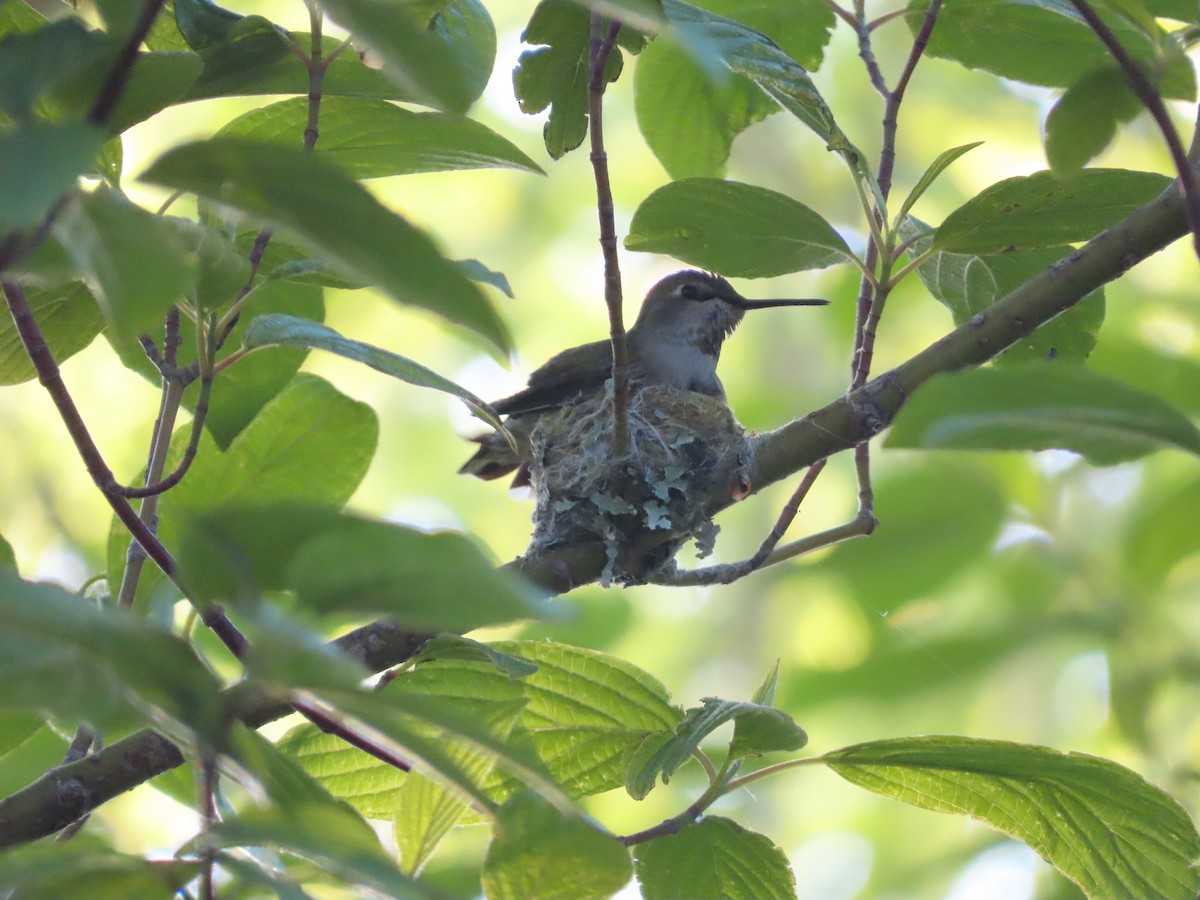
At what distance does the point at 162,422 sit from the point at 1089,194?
1.38 m

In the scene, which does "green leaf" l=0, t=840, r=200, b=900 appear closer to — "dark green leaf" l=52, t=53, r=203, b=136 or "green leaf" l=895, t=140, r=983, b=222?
"dark green leaf" l=52, t=53, r=203, b=136

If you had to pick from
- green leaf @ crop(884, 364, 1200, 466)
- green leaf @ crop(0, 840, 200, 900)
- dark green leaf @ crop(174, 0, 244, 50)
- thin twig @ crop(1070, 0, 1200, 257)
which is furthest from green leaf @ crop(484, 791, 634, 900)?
dark green leaf @ crop(174, 0, 244, 50)

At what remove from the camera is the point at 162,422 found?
1731mm

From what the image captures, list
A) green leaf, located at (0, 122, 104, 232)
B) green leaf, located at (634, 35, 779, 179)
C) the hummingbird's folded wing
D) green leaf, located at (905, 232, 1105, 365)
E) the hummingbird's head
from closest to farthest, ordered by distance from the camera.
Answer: green leaf, located at (0, 122, 104, 232)
green leaf, located at (905, 232, 1105, 365)
green leaf, located at (634, 35, 779, 179)
the hummingbird's folded wing
the hummingbird's head

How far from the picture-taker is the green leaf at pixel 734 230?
1.78 metres

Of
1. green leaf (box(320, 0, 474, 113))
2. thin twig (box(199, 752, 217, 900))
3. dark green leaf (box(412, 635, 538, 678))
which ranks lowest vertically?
thin twig (box(199, 752, 217, 900))

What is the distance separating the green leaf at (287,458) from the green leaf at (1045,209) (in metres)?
0.99

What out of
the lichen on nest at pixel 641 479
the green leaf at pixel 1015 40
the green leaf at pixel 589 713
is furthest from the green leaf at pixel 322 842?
the green leaf at pixel 1015 40

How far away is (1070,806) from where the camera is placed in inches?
62.6

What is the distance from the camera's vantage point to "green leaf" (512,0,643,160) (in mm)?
1849

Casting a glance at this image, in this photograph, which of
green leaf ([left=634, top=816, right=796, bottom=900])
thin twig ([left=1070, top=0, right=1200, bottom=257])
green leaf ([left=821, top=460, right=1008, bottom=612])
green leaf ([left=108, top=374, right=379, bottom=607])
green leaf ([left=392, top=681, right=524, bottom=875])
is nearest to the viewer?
thin twig ([left=1070, top=0, right=1200, bottom=257])

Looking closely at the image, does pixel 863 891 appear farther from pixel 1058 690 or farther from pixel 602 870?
pixel 602 870

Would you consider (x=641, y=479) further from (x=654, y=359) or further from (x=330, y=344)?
(x=654, y=359)

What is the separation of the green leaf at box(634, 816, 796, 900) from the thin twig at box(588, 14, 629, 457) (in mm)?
722
